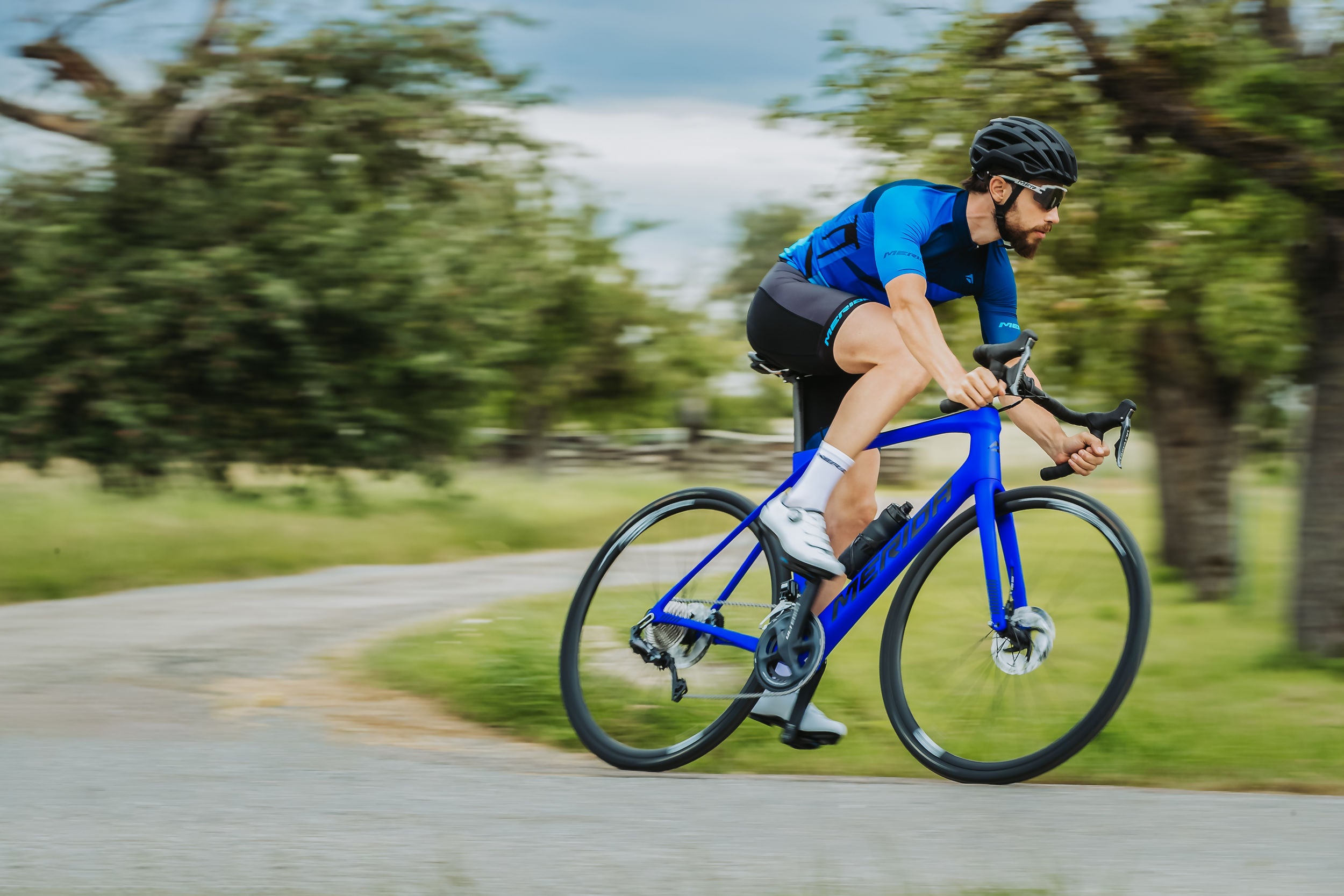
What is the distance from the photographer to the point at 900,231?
3.86 meters

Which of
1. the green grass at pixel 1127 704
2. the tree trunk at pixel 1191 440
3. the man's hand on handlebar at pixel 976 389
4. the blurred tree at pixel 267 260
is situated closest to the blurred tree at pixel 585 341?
the blurred tree at pixel 267 260

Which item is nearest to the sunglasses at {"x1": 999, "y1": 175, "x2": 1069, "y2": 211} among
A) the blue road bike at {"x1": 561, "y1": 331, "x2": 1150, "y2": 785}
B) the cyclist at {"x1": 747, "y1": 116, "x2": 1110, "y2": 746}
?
the cyclist at {"x1": 747, "y1": 116, "x2": 1110, "y2": 746}

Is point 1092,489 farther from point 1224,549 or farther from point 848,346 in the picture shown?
point 848,346

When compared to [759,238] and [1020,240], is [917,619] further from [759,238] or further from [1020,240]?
[759,238]

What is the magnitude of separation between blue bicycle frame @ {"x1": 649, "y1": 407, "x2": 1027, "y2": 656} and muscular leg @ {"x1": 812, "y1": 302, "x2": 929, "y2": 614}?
72 millimetres

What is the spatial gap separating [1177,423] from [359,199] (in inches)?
289

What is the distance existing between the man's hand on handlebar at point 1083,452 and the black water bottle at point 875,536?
19.4 inches

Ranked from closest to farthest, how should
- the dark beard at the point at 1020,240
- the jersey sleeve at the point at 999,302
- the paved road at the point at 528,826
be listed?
the paved road at the point at 528,826 → the dark beard at the point at 1020,240 → the jersey sleeve at the point at 999,302

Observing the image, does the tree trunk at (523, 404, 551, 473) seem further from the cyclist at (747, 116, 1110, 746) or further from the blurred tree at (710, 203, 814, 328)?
the cyclist at (747, 116, 1110, 746)

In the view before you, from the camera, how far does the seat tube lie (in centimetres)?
375

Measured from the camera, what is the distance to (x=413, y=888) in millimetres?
3037

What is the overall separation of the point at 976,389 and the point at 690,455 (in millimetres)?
26751

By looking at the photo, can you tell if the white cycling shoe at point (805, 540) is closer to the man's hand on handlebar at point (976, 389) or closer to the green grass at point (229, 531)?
the man's hand on handlebar at point (976, 389)

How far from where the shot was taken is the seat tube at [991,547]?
12.3 ft
